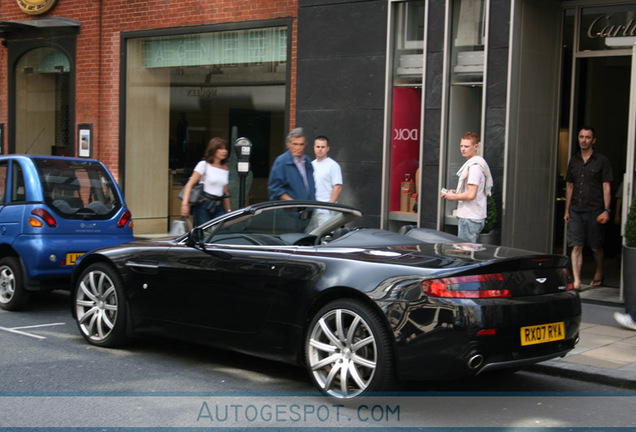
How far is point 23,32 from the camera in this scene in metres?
16.2

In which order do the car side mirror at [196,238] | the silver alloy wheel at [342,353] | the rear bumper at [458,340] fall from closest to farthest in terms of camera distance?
the rear bumper at [458,340] → the silver alloy wheel at [342,353] → the car side mirror at [196,238]

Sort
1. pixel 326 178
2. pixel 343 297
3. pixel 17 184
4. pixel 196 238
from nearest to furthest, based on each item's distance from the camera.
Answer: pixel 343 297 < pixel 196 238 < pixel 17 184 < pixel 326 178

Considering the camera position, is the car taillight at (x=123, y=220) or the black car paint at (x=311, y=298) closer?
the black car paint at (x=311, y=298)

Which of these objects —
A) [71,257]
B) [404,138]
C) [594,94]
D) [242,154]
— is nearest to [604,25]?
[594,94]

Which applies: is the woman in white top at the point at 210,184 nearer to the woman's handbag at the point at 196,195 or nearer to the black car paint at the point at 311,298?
the woman's handbag at the point at 196,195

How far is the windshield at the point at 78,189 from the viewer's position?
29.0ft

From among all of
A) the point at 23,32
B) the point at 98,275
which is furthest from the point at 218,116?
the point at 98,275

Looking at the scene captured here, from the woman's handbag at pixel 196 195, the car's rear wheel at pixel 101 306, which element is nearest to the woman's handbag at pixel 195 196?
the woman's handbag at pixel 196 195

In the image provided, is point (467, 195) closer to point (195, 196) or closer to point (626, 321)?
point (626, 321)

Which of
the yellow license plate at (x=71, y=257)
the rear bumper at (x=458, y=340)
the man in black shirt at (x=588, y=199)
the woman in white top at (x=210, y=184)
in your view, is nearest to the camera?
the rear bumper at (x=458, y=340)

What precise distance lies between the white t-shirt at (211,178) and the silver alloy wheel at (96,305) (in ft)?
8.20

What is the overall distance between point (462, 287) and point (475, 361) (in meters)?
0.45

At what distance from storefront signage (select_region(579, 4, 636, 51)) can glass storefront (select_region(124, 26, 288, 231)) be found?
4.46m

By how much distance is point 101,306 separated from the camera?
278 inches
